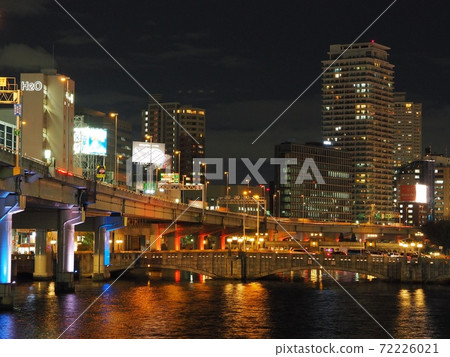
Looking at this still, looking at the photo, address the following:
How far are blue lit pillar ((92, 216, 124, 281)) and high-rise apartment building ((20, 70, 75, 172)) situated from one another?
4698 cm

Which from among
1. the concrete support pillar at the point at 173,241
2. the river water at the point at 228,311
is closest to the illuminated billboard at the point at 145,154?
the concrete support pillar at the point at 173,241

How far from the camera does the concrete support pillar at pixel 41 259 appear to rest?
128625 millimetres

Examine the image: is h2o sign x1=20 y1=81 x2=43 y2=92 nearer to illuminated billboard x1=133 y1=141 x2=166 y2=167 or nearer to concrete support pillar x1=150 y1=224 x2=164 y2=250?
illuminated billboard x1=133 y1=141 x2=166 y2=167

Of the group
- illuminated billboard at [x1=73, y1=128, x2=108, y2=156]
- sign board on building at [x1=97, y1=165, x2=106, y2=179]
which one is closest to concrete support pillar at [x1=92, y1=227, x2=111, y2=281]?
sign board on building at [x1=97, y1=165, x2=106, y2=179]

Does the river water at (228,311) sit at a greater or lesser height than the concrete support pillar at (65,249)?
lesser

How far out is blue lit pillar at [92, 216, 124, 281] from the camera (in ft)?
417

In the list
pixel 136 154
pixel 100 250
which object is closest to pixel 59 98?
pixel 136 154

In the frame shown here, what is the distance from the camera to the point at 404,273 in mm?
123688

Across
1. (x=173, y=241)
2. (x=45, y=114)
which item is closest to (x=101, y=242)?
(x=173, y=241)

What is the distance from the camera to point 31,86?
176125 millimetres

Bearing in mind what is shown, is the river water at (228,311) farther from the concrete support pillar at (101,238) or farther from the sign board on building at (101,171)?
the sign board on building at (101,171)
